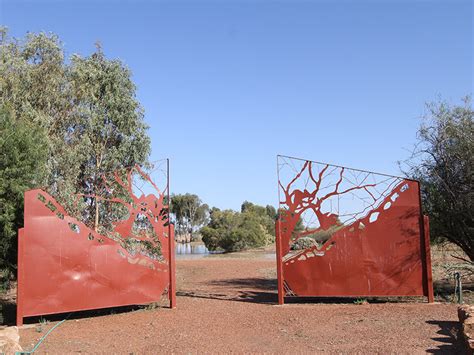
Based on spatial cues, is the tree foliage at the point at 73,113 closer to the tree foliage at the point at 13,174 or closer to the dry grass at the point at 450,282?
the tree foliage at the point at 13,174

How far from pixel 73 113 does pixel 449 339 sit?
15.6 meters

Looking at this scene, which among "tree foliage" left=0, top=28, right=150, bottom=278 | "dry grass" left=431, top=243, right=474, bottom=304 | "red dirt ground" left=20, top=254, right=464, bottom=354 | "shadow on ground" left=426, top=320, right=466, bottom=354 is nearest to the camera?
"shadow on ground" left=426, top=320, right=466, bottom=354

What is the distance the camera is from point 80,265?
11.7m

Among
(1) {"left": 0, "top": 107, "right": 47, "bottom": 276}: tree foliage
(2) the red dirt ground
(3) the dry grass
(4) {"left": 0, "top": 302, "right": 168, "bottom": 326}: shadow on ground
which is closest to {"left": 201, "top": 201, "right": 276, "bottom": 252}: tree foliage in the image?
(3) the dry grass

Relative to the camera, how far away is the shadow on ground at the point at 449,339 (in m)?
7.58

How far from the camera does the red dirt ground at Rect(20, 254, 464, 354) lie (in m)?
8.34

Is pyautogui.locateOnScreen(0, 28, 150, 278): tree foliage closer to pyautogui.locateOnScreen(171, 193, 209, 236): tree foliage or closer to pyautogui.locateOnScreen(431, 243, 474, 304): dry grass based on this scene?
pyautogui.locateOnScreen(431, 243, 474, 304): dry grass

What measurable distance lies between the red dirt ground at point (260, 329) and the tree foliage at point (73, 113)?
5063 millimetres

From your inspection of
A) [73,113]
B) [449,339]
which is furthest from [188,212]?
[449,339]

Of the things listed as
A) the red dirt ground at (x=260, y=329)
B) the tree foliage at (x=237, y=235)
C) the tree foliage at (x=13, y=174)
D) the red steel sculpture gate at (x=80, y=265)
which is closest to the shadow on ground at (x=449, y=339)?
the red dirt ground at (x=260, y=329)

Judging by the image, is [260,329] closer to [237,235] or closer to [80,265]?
[80,265]

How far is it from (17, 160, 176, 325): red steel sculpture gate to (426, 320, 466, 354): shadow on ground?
6.82 m

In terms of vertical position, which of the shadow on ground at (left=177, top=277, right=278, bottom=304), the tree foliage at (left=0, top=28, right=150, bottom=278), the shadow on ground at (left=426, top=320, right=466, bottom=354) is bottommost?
the shadow on ground at (left=177, top=277, right=278, bottom=304)

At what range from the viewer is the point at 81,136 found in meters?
19.9
